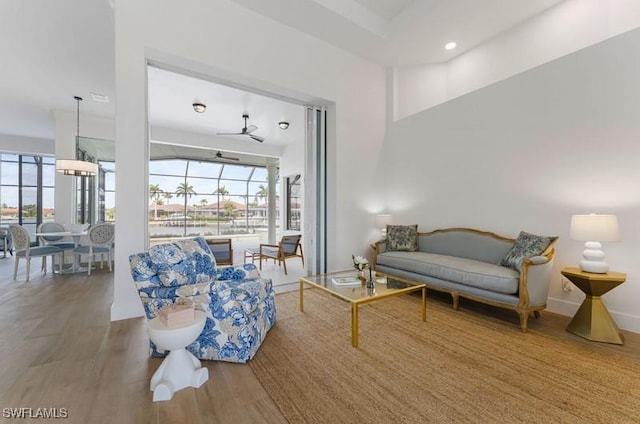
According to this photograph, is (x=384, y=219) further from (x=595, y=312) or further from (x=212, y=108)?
(x=212, y=108)

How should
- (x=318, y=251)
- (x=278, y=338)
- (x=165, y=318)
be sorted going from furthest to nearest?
(x=318, y=251)
(x=278, y=338)
(x=165, y=318)

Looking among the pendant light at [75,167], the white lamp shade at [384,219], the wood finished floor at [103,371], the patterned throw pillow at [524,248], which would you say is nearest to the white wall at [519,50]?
the white lamp shade at [384,219]

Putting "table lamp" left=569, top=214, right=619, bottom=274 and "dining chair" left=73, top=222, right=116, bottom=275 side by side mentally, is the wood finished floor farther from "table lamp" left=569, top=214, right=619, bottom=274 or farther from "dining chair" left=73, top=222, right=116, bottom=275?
"dining chair" left=73, top=222, right=116, bottom=275

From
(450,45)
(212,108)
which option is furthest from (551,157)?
(212,108)

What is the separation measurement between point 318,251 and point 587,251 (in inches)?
131

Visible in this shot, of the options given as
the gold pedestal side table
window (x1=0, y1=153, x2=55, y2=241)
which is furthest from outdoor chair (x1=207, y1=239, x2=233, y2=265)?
window (x1=0, y1=153, x2=55, y2=241)

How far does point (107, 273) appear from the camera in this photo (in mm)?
4980

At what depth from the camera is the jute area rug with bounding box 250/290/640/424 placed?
1.55 meters

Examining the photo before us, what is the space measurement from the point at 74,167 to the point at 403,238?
595cm

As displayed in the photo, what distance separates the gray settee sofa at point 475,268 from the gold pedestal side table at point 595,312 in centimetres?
28

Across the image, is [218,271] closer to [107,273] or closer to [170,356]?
[170,356]

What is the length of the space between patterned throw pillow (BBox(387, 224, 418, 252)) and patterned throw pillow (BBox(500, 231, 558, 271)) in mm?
1340

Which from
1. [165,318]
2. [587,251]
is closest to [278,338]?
[165,318]

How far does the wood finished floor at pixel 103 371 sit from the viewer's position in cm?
154
